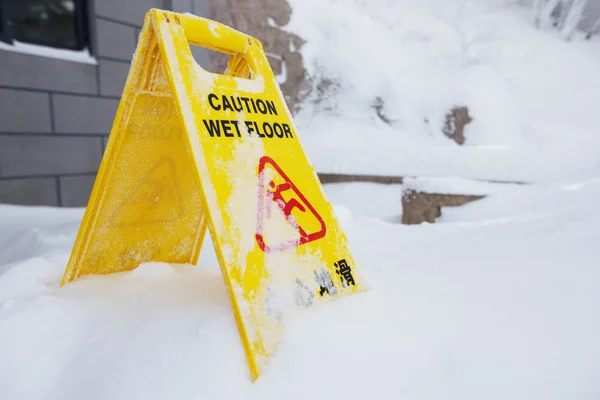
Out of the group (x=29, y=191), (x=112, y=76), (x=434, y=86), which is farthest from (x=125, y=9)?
(x=434, y=86)

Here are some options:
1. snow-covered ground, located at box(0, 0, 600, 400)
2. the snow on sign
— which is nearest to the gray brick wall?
A: snow-covered ground, located at box(0, 0, 600, 400)

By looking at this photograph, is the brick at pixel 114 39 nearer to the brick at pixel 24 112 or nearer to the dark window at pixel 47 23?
the dark window at pixel 47 23

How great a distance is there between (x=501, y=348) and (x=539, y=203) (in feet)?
8.62

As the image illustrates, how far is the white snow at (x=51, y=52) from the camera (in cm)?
266

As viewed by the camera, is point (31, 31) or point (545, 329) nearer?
point (545, 329)

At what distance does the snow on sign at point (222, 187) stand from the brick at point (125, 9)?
2.35 metres

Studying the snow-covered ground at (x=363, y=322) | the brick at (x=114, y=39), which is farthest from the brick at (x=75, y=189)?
the brick at (x=114, y=39)

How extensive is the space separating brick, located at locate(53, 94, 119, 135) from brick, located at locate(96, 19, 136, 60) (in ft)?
1.20

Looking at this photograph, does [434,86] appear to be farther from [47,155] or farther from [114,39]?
[47,155]

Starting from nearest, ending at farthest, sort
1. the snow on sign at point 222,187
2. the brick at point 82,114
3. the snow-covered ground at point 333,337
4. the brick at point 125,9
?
the snow-covered ground at point 333,337, the snow on sign at point 222,187, the brick at point 82,114, the brick at point 125,9

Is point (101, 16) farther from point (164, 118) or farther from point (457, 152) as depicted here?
point (457, 152)

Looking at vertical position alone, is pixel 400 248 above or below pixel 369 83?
above

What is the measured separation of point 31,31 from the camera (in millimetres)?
2842

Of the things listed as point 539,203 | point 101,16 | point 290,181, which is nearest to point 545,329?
point 290,181
